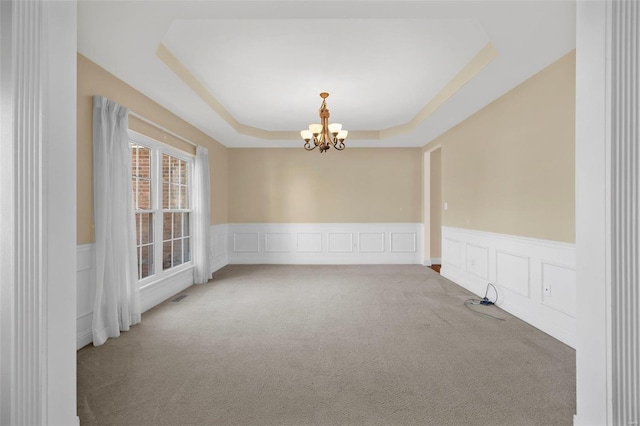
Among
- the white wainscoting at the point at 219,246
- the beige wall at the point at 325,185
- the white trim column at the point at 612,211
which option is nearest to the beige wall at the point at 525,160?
the white trim column at the point at 612,211

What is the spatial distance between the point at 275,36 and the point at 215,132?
329 cm

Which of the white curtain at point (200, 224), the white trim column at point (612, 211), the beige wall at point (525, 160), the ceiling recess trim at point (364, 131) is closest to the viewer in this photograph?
the white trim column at point (612, 211)

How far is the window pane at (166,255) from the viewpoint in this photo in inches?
180

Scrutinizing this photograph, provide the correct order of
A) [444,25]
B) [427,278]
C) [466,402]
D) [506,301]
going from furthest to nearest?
[427,278] → [506,301] → [444,25] → [466,402]

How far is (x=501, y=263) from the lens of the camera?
4.11m

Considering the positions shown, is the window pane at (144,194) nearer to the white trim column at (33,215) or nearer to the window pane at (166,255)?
the window pane at (166,255)

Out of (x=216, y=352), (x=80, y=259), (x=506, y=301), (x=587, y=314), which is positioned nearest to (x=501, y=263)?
(x=506, y=301)

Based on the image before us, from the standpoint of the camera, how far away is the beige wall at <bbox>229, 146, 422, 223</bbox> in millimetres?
7363

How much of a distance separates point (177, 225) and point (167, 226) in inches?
11.9

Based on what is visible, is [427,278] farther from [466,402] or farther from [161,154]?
[161,154]

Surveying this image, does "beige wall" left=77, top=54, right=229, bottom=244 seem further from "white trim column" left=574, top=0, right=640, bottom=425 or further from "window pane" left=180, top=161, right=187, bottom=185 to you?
"white trim column" left=574, top=0, right=640, bottom=425

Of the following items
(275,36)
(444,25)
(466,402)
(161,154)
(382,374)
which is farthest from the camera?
(161,154)

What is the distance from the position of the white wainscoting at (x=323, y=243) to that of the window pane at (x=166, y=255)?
2622mm

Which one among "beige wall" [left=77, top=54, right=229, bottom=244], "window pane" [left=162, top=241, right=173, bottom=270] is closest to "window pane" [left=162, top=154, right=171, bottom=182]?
"beige wall" [left=77, top=54, right=229, bottom=244]
